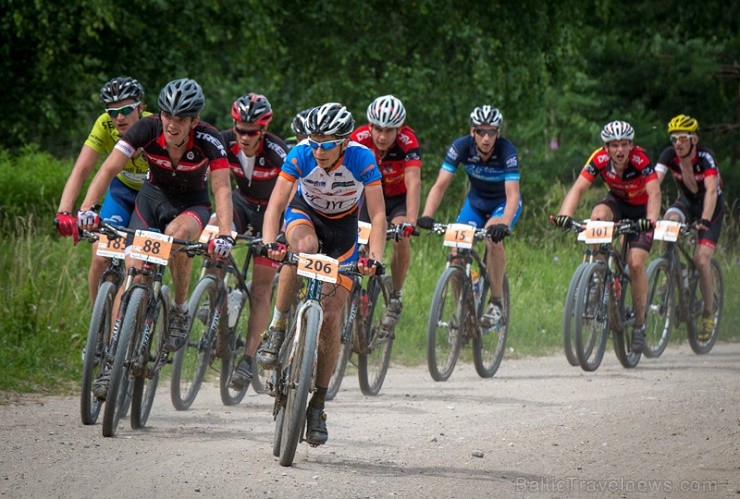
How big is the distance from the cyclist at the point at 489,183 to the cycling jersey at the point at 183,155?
124 inches

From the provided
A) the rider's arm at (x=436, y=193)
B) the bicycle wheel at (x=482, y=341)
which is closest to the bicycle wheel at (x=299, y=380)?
the rider's arm at (x=436, y=193)

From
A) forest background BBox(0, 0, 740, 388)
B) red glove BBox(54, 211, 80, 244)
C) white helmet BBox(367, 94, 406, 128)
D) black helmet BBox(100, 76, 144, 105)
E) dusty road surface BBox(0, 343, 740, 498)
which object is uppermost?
forest background BBox(0, 0, 740, 388)

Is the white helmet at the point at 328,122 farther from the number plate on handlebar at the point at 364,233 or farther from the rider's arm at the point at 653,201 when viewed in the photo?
the rider's arm at the point at 653,201

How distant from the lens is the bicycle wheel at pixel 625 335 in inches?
480

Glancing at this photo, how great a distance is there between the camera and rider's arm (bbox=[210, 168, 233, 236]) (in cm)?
814

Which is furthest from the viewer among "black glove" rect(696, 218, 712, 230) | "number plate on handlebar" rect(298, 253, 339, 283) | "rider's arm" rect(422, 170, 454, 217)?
"black glove" rect(696, 218, 712, 230)

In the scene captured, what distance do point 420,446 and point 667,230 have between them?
5578 mm

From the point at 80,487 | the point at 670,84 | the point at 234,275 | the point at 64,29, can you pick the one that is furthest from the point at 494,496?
the point at 670,84

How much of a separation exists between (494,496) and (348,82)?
1345cm

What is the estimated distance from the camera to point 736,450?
807cm

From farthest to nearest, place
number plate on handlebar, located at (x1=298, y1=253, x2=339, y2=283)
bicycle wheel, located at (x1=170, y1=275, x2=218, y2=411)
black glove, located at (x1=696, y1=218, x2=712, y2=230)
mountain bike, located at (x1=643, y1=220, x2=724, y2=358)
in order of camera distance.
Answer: black glove, located at (x1=696, y1=218, x2=712, y2=230) → mountain bike, located at (x1=643, y1=220, x2=724, y2=358) → bicycle wheel, located at (x1=170, y1=275, x2=218, y2=411) → number plate on handlebar, located at (x1=298, y1=253, x2=339, y2=283)

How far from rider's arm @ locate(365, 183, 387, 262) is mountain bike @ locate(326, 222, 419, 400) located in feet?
6.26

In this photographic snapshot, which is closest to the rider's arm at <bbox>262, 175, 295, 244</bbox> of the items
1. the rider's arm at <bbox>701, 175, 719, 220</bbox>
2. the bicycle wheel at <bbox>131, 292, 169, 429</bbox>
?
the bicycle wheel at <bbox>131, 292, 169, 429</bbox>

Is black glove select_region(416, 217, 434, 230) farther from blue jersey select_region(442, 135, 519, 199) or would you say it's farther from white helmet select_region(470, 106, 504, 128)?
white helmet select_region(470, 106, 504, 128)
